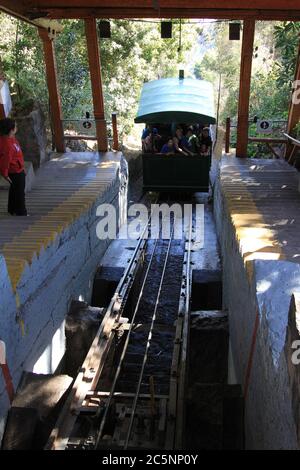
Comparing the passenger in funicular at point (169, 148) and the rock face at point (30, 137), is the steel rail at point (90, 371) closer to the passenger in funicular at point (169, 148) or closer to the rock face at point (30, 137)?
the rock face at point (30, 137)

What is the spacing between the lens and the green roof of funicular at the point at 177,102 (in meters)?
10.1

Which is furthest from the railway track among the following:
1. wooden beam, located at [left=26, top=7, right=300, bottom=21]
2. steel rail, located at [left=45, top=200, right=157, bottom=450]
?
wooden beam, located at [left=26, top=7, right=300, bottom=21]

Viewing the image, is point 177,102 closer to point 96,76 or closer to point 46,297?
point 96,76

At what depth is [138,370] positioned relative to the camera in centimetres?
520

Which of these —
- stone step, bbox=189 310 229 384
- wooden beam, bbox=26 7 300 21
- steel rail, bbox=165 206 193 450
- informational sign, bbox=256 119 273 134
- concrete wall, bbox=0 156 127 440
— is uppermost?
wooden beam, bbox=26 7 300 21

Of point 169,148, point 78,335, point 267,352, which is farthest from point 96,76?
point 267,352

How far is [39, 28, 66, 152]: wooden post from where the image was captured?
30.3 feet

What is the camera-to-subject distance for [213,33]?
29.2 metres

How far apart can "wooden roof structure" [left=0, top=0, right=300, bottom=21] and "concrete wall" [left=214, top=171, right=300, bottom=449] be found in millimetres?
5632

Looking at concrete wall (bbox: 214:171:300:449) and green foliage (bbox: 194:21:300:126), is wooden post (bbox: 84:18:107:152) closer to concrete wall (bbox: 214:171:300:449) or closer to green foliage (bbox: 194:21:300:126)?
green foliage (bbox: 194:21:300:126)

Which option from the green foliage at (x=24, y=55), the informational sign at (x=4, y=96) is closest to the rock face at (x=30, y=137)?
the informational sign at (x=4, y=96)

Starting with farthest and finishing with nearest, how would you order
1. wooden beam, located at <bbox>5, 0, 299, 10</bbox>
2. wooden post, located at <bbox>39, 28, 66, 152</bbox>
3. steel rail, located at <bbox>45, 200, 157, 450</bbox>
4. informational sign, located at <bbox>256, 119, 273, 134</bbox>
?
informational sign, located at <bbox>256, 119, 273, 134</bbox>, wooden post, located at <bbox>39, 28, 66, 152</bbox>, wooden beam, located at <bbox>5, 0, 299, 10</bbox>, steel rail, located at <bbox>45, 200, 157, 450</bbox>

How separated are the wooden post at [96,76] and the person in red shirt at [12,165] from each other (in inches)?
174

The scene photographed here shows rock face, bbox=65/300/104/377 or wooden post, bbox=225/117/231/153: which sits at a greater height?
wooden post, bbox=225/117/231/153
